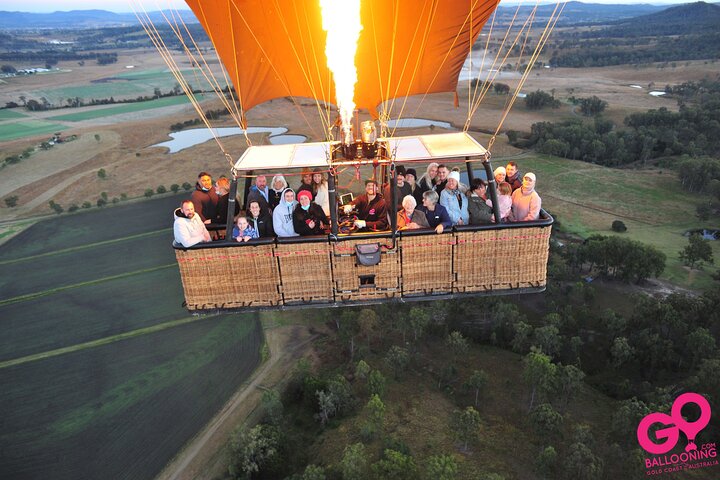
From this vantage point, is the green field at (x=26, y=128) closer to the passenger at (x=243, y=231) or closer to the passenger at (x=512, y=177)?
the passenger at (x=243, y=231)

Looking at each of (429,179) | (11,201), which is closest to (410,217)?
(429,179)

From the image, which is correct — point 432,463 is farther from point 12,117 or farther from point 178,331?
point 12,117

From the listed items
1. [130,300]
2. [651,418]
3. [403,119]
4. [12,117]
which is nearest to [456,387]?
[651,418]

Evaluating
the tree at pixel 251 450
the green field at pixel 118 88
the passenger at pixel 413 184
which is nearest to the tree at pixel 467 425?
the tree at pixel 251 450

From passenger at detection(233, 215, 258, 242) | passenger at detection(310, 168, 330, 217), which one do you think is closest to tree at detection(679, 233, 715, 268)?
passenger at detection(310, 168, 330, 217)

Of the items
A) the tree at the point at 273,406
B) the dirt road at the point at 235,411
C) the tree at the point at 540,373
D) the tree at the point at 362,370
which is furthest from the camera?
the tree at the point at 362,370

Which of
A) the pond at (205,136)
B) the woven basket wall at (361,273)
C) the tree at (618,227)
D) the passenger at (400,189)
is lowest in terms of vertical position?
the tree at (618,227)
